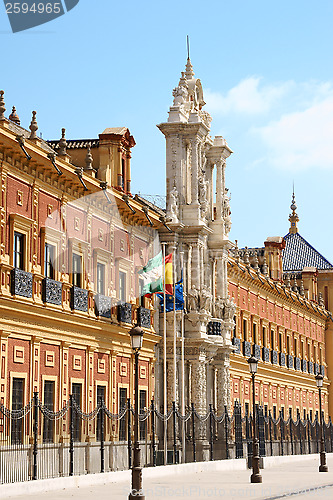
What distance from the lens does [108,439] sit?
29.8 metres

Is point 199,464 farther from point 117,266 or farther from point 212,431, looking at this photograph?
point 117,266

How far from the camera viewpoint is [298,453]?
148 feet

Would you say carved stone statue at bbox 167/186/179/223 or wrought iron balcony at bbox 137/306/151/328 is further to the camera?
carved stone statue at bbox 167/186/179/223

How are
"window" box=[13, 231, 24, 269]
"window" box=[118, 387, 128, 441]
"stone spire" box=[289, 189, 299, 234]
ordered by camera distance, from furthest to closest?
"stone spire" box=[289, 189, 299, 234], "window" box=[118, 387, 128, 441], "window" box=[13, 231, 24, 269]

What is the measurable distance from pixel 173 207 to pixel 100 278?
5.90 meters

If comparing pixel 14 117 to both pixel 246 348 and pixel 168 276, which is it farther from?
pixel 246 348

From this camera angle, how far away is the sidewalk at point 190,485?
2069 centimetres

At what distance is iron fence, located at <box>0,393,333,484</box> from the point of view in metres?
22.1

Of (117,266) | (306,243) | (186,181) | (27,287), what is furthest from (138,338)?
(306,243)

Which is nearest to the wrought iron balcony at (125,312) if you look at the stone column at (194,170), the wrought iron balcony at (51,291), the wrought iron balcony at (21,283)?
the wrought iron balcony at (51,291)

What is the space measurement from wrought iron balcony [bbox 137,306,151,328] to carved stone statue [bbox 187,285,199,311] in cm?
188

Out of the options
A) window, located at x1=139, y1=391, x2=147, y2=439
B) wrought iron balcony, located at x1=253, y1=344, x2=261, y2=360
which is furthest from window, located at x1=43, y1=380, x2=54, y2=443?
wrought iron balcony, located at x1=253, y1=344, x2=261, y2=360

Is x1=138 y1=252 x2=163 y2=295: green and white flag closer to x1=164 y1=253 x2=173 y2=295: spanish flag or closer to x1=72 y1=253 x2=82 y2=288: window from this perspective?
x1=164 y1=253 x2=173 y2=295: spanish flag

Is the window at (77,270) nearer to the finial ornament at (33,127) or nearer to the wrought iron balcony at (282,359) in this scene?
the finial ornament at (33,127)
